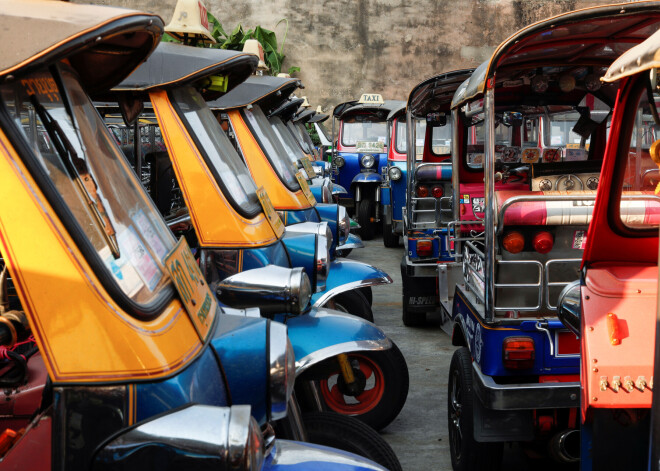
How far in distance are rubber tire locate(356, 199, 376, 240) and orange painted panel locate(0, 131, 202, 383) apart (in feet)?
39.1

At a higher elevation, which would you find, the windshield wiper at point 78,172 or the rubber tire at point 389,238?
the windshield wiper at point 78,172

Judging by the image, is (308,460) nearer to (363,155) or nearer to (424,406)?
(424,406)

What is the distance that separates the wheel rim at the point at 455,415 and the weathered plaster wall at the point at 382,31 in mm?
22093

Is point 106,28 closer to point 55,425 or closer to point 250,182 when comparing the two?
point 55,425

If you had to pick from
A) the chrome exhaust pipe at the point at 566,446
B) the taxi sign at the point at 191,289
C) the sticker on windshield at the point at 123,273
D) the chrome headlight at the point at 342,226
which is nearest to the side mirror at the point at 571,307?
the chrome exhaust pipe at the point at 566,446

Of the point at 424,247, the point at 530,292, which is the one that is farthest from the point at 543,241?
the point at 424,247

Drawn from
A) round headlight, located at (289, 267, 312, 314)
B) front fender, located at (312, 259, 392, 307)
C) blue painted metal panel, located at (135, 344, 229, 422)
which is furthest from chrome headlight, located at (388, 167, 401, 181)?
blue painted metal panel, located at (135, 344, 229, 422)

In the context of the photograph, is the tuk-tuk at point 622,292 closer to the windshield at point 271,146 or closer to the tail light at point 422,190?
the windshield at point 271,146

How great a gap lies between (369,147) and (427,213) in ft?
21.4

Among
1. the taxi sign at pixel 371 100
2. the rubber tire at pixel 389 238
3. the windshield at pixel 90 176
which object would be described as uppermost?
the taxi sign at pixel 371 100

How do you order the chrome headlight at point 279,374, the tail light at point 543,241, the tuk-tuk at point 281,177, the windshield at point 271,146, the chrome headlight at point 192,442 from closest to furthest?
1. the chrome headlight at point 192,442
2. the chrome headlight at point 279,374
3. the tail light at point 543,241
4. the tuk-tuk at point 281,177
5. the windshield at point 271,146

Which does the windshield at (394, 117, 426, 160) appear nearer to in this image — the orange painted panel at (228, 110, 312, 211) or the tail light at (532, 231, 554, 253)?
the orange painted panel at (228, 110, 312, 211)

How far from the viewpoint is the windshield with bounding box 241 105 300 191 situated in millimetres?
5910

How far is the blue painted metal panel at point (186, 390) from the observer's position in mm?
1787
